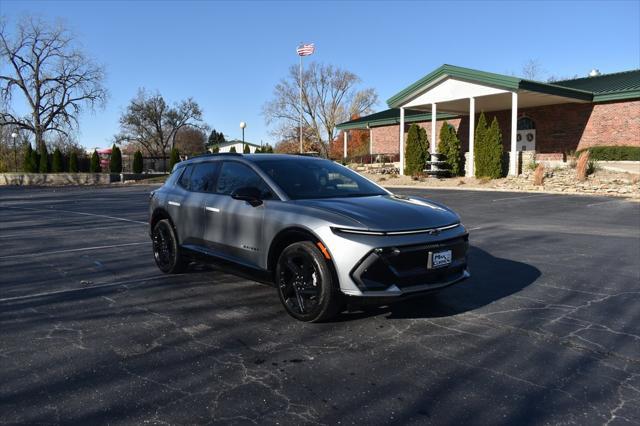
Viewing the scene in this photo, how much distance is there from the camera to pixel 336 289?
14.2ft

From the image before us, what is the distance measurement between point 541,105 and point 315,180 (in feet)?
87.8

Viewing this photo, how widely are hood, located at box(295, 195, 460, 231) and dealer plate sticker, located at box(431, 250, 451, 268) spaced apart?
0.85ft

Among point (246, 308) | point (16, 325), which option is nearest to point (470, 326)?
point (246, 308)

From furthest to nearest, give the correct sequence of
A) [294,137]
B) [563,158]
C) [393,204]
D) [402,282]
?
[294,137] < [563,158] < [393,204] < [402,282]

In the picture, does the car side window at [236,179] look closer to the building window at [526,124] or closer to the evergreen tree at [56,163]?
the building window at [526,124]

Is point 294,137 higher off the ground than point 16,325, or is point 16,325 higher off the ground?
point 294,137

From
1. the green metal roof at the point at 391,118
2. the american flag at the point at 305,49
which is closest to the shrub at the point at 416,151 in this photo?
the green metal roof at the point at 391,118

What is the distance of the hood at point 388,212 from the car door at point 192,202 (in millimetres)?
1645

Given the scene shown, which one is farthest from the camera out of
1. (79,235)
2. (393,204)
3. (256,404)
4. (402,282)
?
(79,235)

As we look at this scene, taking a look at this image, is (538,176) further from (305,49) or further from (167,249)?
(305,49)

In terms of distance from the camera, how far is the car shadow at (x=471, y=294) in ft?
16.3

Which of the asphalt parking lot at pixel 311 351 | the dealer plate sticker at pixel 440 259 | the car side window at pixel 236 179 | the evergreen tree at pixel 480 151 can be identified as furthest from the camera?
the evergreen tree at pixel 480 151

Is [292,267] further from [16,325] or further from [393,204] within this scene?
[16,325]

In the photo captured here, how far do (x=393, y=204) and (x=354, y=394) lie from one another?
220cm
